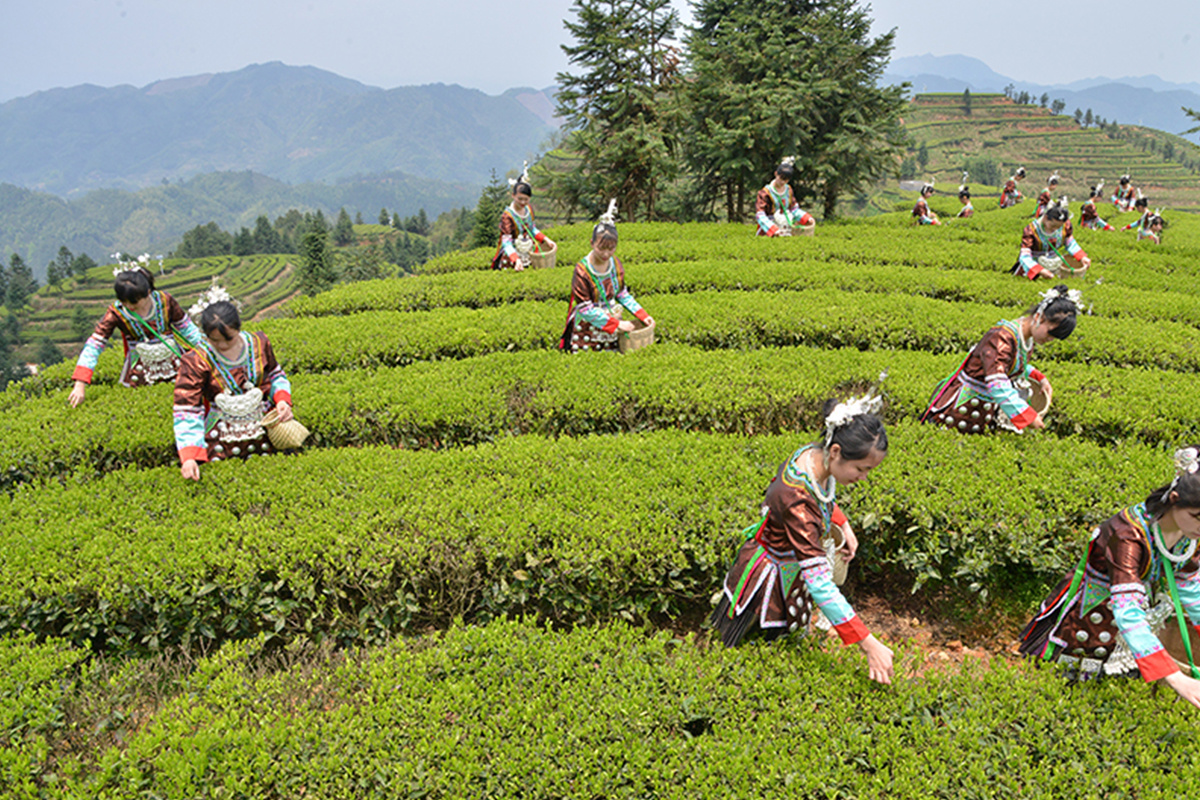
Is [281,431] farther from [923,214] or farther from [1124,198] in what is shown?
[1124,198]

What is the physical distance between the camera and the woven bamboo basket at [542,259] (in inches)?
528

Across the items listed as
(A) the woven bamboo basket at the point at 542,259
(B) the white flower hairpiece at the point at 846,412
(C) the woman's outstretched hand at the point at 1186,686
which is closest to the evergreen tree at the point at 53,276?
(A) the woven bamboo basket at the point at 542,259

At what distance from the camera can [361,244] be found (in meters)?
139

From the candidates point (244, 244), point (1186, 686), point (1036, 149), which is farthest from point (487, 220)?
point (1036, 149)

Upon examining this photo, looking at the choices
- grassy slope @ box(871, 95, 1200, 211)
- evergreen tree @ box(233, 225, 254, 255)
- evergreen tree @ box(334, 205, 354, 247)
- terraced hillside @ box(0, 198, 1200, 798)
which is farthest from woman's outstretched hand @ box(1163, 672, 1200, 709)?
evergreen tree @ box(233, 225, 254, 255)

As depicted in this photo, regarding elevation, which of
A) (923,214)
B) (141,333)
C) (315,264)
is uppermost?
(923,214)

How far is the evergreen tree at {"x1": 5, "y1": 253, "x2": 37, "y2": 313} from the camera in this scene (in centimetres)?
10275

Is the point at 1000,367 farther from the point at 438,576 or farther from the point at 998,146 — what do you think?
the point at 998,146

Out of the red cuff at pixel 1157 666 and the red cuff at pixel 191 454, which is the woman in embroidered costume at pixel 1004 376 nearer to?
the red cuff at pixel 1157 666

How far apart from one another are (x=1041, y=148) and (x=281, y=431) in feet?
519

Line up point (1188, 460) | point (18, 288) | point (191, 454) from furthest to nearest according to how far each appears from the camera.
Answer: point (18, 288) → point (191, 454) → point (1188, 460)

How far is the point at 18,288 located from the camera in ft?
342

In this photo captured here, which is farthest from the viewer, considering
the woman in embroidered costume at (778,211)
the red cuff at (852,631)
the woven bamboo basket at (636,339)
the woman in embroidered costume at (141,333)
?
the woman in embroidered costume at (778,211)

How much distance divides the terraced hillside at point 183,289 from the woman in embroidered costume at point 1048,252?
327 ft
